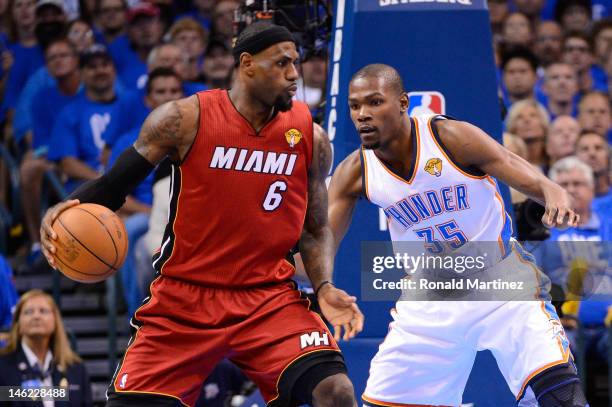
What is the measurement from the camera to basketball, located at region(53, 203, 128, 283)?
5086mm

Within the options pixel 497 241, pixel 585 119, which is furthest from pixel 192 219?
pixel 585 119

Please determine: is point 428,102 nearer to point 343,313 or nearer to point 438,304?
point 438,304

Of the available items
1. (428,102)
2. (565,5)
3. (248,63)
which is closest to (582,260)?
(428,102)

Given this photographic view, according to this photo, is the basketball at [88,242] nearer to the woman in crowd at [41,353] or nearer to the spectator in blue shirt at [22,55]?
the woman in crowd at [41,353]

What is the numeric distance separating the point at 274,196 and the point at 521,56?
528 cm

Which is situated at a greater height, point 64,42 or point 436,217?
point 64,42

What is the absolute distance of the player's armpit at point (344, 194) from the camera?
5.84 meters

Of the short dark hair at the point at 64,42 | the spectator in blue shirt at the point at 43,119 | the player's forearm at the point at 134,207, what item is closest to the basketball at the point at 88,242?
the player's forearm at the point at 134,207

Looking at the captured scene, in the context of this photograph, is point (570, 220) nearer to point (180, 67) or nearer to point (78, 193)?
point (78, 193)

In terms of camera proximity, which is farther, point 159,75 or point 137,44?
point 137,44

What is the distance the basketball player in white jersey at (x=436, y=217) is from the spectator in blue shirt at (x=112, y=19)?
5.37 m

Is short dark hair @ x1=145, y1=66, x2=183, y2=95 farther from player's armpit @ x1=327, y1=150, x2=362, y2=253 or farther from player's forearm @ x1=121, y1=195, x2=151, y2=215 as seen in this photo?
player's armpit @ x1=327, y1=150, x2=362, y2=253

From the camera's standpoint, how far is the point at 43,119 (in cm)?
961

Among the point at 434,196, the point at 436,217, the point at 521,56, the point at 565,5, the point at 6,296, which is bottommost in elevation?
the point at 6,296
